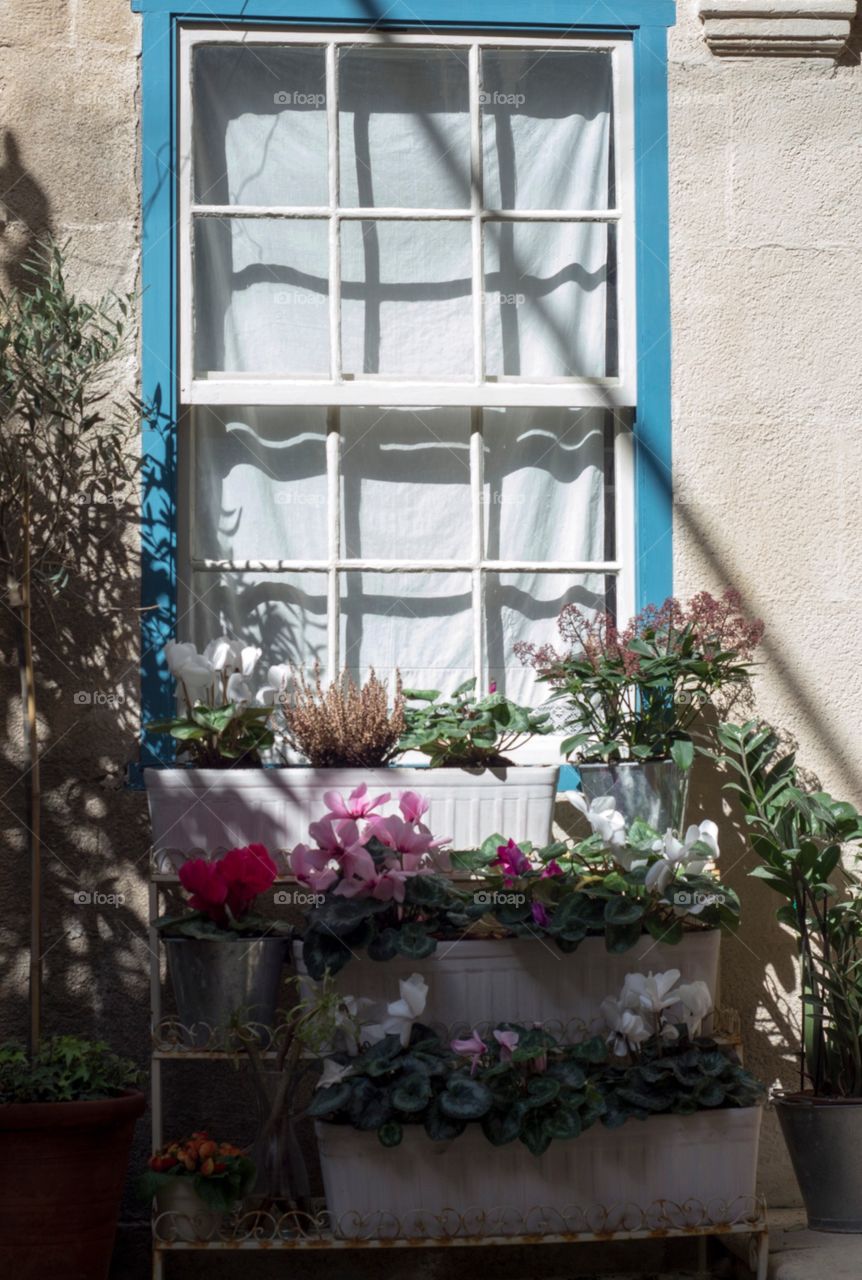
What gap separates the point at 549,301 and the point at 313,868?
5.68 ft

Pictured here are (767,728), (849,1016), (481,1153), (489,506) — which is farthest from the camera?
(489,506)

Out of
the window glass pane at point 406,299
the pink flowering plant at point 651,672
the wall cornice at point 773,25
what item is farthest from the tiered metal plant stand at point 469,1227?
the wall cornice at point 773,25

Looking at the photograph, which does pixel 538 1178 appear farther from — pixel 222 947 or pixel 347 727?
pixel 347 727

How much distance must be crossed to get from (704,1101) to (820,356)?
6.54 ft

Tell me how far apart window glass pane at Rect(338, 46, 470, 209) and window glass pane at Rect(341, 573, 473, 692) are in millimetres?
1008

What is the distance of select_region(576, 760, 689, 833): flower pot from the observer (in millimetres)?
3439

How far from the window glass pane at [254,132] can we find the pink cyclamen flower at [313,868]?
1.81 meters

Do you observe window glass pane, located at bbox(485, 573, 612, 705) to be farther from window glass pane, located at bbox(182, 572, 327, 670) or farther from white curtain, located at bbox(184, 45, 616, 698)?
window glass pane, located at bbox(182, 572, 327, 670)

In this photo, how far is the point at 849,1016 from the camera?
336 cm

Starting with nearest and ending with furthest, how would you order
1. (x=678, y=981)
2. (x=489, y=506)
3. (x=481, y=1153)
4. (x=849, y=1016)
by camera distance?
(x=481, y=1153)
(x=678, y=981)
(x=849, y=1016)
(x=489, y=506)

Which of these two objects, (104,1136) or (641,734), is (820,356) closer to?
(641,734)

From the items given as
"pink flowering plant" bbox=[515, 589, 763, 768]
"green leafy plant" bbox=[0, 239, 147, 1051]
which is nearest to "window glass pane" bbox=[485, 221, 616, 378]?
"pink flowering plant" bbox=[515, 589, 763, 768]

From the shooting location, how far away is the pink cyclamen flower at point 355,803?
313 centimetres

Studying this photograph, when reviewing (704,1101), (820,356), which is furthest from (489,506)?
(704,1101)
